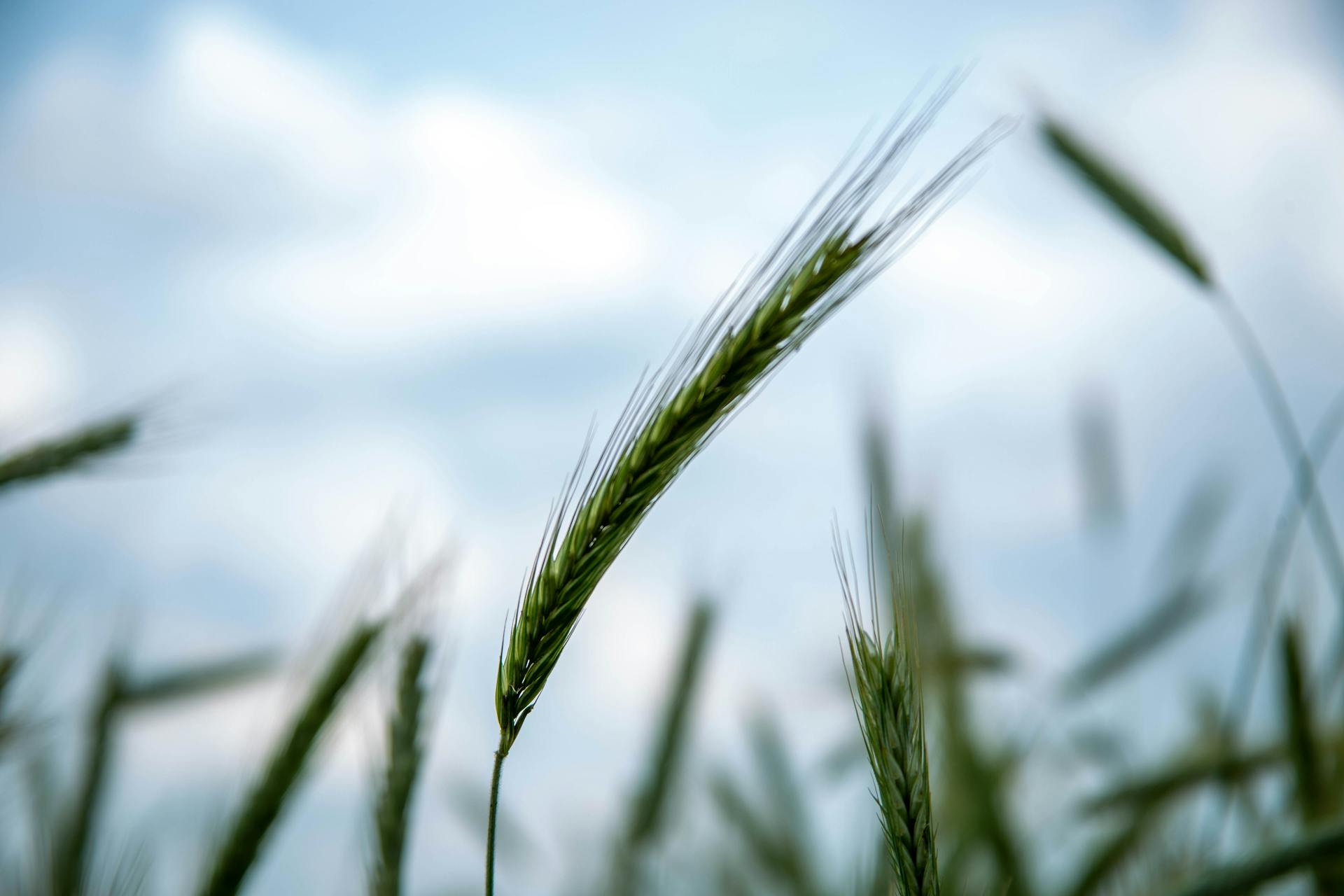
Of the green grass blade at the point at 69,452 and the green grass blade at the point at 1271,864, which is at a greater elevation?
the green grass blade at the point at 69,452

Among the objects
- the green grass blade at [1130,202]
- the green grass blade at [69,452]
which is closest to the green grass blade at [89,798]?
the green grass blade at [69,452]

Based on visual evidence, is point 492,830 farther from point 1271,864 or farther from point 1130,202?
point 1130,202

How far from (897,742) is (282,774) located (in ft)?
3.13

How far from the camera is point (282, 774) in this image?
1.46 meters

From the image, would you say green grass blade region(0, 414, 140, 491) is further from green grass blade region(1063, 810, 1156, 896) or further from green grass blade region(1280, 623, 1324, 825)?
green grass blade region(1280, 623, 1324, 825)

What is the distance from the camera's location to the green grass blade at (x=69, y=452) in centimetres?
165

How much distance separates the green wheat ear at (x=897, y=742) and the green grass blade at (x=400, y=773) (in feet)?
1.96

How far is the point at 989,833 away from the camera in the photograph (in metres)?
1.67

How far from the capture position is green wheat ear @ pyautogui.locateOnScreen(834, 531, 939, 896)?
0.89 metres

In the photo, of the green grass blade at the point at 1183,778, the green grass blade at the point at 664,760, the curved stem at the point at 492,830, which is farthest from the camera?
the green grass blade at the point at 664,760

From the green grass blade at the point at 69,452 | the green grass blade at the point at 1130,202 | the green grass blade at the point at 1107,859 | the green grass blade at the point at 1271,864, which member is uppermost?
the green grass blade at the point at 1130,202

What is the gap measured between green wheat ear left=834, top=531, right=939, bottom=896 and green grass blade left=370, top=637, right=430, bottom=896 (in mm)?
598

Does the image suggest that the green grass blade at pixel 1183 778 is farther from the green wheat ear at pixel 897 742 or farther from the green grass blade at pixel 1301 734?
the green wheat ear at pixel 897 742

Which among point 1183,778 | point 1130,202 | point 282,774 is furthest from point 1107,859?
point 282,774
